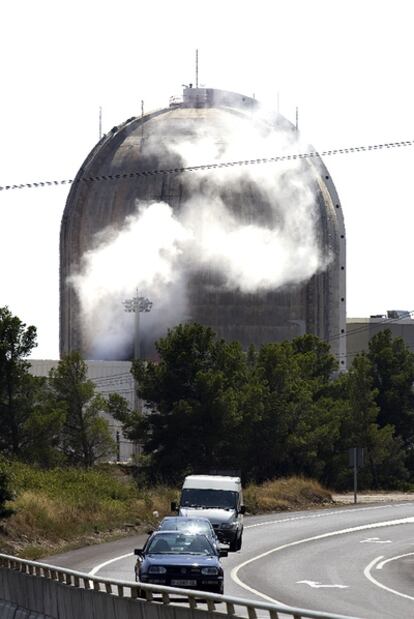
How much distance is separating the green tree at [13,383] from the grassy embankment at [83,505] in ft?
19.4

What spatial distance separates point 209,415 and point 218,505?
32039 millimetres

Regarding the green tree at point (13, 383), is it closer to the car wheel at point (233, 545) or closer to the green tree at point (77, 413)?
the green tree at point (77, 413)

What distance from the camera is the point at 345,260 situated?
138 m

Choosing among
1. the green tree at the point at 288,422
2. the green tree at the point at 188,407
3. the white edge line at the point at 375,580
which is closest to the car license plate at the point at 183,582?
the white edge line at the point at 375,580

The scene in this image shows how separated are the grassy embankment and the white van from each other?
4.46m

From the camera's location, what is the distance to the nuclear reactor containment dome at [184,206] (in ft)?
427

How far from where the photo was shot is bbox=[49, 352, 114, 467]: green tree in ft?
301

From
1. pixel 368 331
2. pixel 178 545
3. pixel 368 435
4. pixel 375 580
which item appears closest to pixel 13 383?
pixel 368 435

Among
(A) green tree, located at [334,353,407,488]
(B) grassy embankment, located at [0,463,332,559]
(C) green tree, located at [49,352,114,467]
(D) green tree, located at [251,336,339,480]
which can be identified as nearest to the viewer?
(B) grassy embankment, located at [0,463,332,559]

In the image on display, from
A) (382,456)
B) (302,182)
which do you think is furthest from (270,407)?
(302,182)

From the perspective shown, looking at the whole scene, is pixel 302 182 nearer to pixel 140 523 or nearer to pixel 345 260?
pixel 345 260

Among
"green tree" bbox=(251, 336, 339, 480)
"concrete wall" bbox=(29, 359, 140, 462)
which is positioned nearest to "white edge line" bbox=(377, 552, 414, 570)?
"green tree" bbox=(251, 336, 339, 480)

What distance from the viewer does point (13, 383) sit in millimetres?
81188

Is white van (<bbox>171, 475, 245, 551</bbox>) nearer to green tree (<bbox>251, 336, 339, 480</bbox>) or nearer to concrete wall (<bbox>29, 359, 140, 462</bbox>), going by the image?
green tree (<bbox>251, 336, 339, 480</bbox>)
